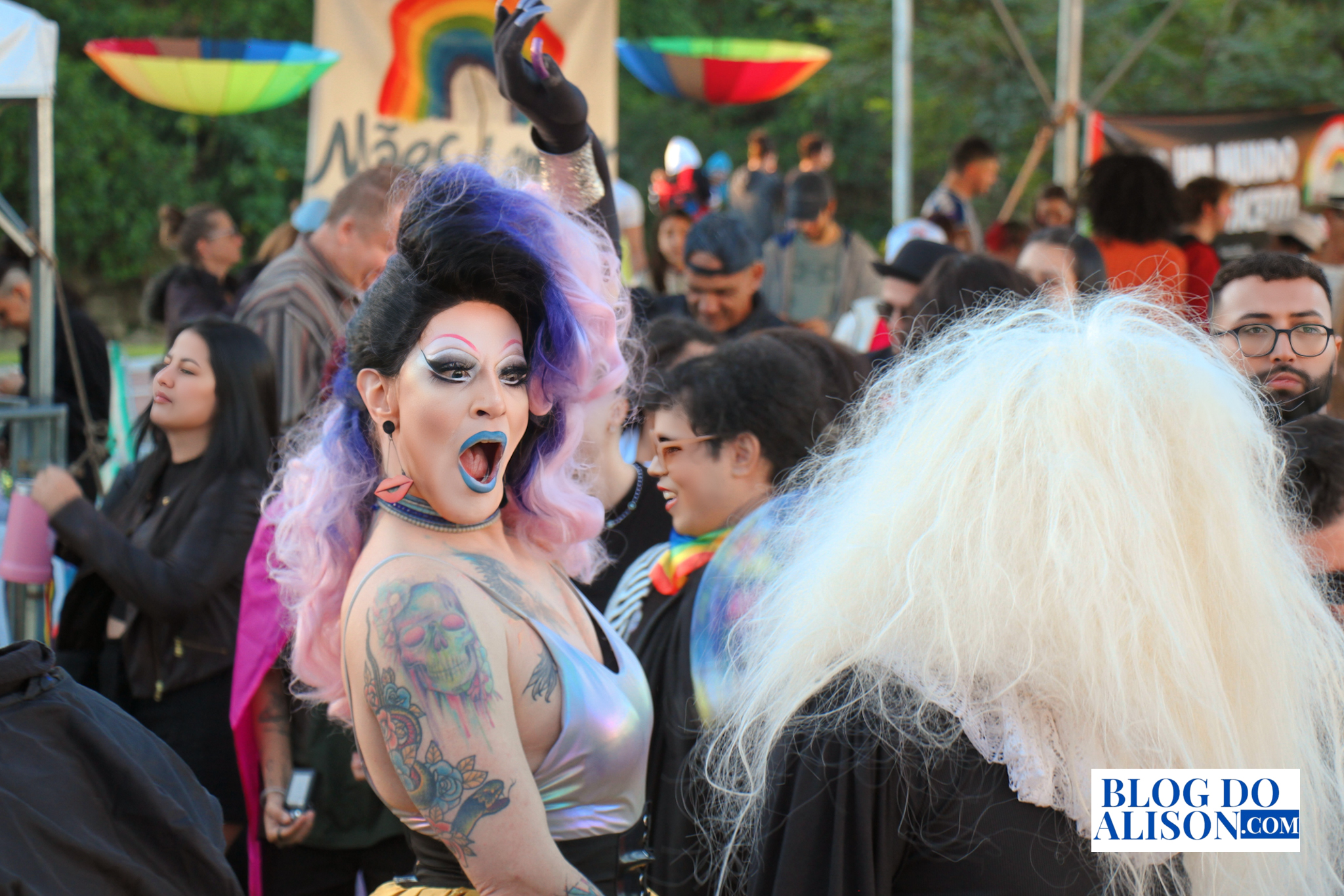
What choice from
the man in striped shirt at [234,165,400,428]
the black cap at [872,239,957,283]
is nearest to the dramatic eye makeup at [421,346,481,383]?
the man in striped shirt at [234,165,400,428]

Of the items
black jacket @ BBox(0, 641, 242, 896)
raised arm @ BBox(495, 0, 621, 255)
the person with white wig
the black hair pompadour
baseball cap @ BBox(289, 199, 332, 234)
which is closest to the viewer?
black jacket @ BBox(0, 641, 242, 896)

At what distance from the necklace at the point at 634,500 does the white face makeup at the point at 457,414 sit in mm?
1336

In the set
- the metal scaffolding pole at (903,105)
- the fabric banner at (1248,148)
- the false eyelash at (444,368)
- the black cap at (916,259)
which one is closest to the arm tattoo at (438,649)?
the false eyelash at (444,368)

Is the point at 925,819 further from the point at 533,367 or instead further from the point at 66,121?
the point at 66,121

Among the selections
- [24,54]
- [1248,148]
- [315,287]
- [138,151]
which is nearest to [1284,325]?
[315,287]

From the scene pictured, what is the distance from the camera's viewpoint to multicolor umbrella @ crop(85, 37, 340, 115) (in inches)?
261

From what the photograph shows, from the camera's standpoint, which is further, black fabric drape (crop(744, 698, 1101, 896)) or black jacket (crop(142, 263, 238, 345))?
black jacket (crop(142, 263, 238, 345))

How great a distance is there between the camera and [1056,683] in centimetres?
131

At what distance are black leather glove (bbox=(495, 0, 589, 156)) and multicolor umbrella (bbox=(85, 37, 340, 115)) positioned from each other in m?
4.57

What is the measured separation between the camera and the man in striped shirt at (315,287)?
4086mm

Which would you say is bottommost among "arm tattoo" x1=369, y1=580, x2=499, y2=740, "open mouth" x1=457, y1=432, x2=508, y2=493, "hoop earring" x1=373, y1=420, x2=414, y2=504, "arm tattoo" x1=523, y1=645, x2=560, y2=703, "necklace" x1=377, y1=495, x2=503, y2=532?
"arm tattoo" x1=523, y1=645, x2=560, y2=703

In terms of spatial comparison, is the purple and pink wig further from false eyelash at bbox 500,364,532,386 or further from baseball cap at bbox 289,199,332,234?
baseball cap at bbox 289,199,332,234

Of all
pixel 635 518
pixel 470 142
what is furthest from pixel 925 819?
pixel 470 142

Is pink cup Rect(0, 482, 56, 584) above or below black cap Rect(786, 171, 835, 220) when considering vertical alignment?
below
